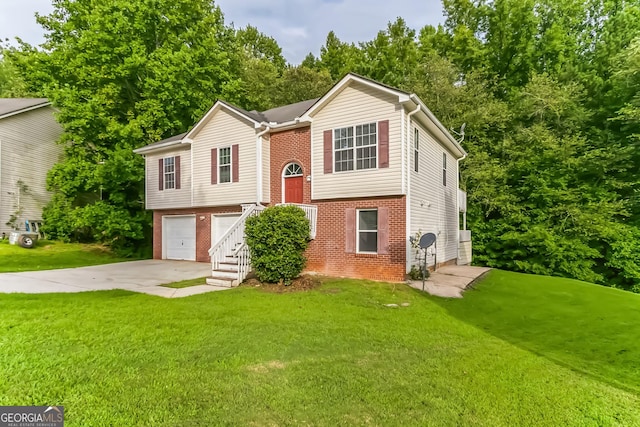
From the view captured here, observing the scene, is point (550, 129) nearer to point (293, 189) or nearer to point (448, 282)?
point (448, 282)

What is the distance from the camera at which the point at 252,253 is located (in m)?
9.56

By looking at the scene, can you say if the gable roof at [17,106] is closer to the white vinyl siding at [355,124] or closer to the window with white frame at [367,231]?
the white vinyl siding at [355,124]

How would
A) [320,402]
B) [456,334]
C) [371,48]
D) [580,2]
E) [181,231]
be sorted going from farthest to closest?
[371,48] → [580,2] → [181,231] → [456,334] → [320,402]

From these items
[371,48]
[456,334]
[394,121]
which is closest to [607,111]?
[394,121]

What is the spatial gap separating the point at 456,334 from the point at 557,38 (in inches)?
942

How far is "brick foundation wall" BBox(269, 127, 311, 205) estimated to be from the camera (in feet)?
38.7

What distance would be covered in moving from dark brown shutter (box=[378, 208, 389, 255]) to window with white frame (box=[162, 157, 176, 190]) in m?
10.0

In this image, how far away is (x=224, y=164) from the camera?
537 inches

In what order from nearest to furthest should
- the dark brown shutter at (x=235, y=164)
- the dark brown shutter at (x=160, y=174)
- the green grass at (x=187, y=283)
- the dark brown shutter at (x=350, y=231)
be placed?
the green grass at (x=187, y=283) → the dark brown shutter at (x=350, y=231) → the dark brown shutter at (x=235, y=164) → the dark brown shutter at (x=160, y=174)

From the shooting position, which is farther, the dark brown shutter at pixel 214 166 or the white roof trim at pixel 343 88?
the dark brown shutter at pixel 214 166

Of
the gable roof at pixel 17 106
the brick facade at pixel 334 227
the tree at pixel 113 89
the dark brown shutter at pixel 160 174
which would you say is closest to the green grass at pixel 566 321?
the brick facade at pixel 334 227

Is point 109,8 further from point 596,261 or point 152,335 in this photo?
point 596,261

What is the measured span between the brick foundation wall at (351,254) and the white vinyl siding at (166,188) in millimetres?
6744

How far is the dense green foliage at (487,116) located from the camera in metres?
16.6
